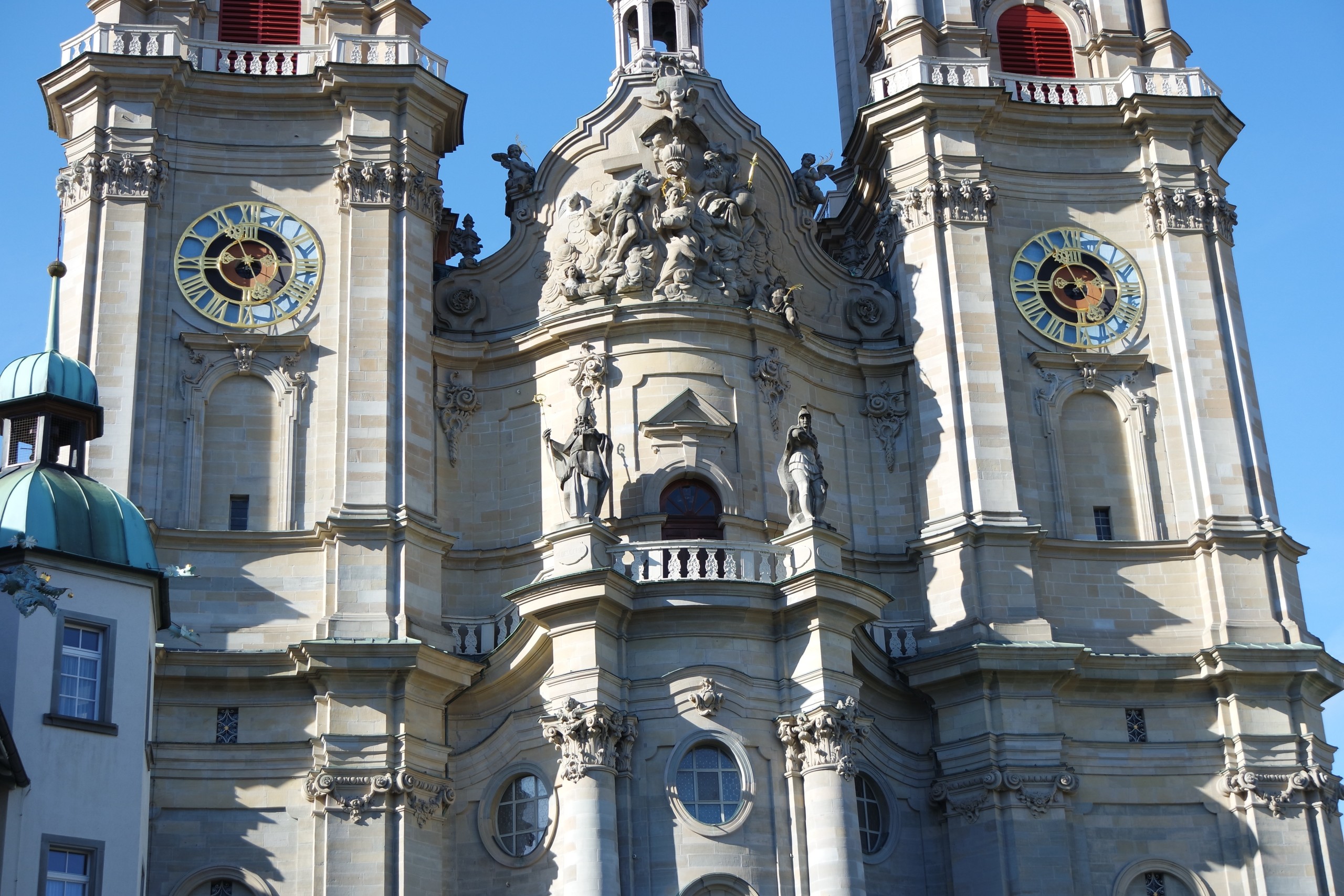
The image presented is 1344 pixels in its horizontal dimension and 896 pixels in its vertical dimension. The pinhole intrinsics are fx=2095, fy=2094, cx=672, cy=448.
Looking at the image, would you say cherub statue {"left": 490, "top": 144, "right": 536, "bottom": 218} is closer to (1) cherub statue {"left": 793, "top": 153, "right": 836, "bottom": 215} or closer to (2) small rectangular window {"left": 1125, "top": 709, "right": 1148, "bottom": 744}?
(1) cherub statue {"left": 793, "top": 153, "right": 836, "bottom": 215}

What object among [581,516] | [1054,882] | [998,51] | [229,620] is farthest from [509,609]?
[998,51]

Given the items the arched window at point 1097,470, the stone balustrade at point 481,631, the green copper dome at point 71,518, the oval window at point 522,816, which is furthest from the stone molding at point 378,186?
the arched window at point 1097,470

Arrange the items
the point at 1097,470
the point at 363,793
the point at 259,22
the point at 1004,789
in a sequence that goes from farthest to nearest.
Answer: the point at 259,22 < the point at 1097,470 < the point at 1004,789 < the point at 363,793

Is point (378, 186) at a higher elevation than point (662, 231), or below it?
higher

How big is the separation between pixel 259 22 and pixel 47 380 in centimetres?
1172

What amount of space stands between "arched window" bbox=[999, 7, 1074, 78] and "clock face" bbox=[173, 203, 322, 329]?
1451cm

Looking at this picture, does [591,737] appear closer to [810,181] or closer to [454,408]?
[454,408]

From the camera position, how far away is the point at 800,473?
33.7m

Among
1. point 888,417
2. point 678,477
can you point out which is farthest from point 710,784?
point 888,417

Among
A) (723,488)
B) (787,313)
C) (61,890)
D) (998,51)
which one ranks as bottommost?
(61,890)

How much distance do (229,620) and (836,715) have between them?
392 inches

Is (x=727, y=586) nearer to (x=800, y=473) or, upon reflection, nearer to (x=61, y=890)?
(x=800, y=473)

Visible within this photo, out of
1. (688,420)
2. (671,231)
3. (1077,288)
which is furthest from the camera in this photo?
(1077,288)

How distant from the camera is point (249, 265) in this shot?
3672cm
